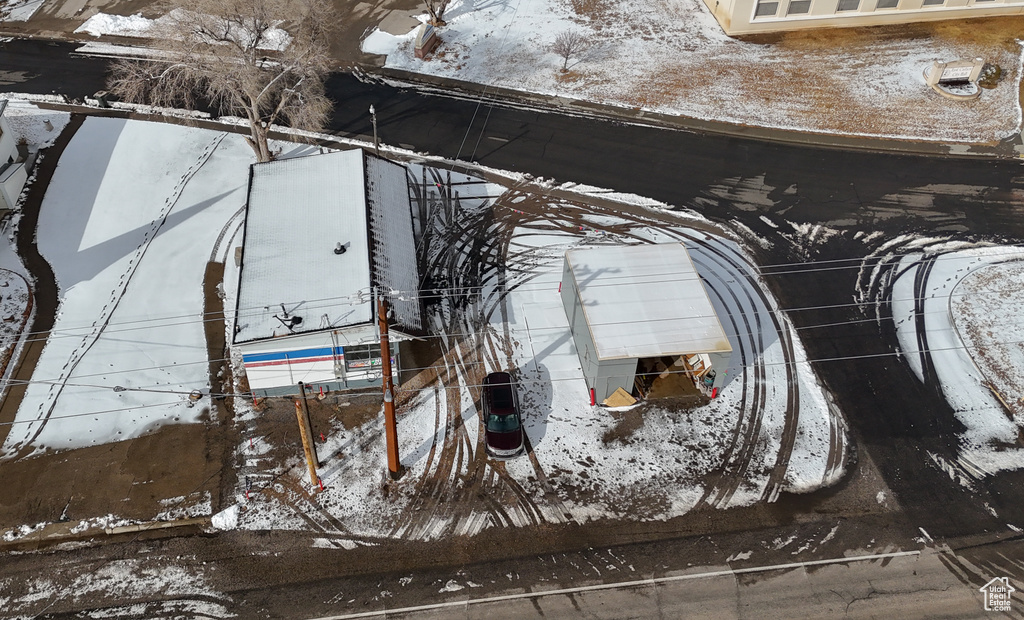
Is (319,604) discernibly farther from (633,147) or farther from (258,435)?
(633,147)

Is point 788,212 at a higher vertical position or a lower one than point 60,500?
higher

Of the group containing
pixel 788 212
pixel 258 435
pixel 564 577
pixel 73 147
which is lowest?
pixel 564 577

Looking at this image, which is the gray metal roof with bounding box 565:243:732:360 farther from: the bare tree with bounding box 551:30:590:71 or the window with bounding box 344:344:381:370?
the bare tree with bounding box 551:30:590:71

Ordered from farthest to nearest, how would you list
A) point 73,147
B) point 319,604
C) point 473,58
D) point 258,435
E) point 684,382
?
point 473,58, point 73,147, point 684,382, point 258,435, point 319,604

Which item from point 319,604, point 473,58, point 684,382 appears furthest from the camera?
point 473,58

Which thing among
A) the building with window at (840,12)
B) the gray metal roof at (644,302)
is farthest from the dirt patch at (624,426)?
the building with window at (840,12)

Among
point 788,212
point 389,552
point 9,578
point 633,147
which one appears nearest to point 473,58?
point 633,147

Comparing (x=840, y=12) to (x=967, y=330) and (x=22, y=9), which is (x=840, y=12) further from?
(x=22, y=9)

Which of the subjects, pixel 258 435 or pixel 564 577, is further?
pixel 258 435
